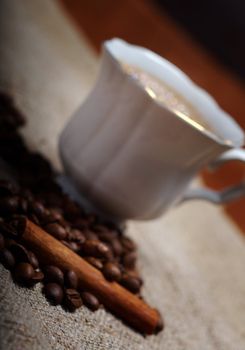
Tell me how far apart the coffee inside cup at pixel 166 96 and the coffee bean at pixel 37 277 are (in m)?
0.27

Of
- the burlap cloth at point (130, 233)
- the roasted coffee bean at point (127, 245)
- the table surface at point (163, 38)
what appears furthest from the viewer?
the table surface at point (163, 38)

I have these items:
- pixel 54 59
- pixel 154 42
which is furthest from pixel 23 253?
pixel 154 42

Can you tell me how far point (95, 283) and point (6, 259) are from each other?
0.12 meters

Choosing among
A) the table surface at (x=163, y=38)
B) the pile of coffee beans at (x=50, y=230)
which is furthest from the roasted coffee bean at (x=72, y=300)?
the table surface at (x=163, y=38)

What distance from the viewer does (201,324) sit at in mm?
736

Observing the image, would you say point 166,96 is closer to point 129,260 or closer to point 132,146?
point 132,146

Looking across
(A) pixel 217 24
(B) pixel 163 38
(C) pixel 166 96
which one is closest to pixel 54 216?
(C) pixel 166 96

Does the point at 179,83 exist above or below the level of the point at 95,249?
above

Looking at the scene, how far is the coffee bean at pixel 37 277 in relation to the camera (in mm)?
497

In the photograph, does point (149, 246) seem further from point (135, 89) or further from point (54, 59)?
point (54, 59)

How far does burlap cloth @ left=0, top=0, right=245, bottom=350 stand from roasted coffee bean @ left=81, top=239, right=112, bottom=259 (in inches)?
2.7

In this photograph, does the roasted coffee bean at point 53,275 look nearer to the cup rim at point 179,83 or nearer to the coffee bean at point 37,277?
the coffee bean at point 37,277

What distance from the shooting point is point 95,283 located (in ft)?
1.87

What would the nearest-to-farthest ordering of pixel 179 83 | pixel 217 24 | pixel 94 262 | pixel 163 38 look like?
pixel 94 262 < pixel 179 83 < pixel 163 38 < pixel 217 24
